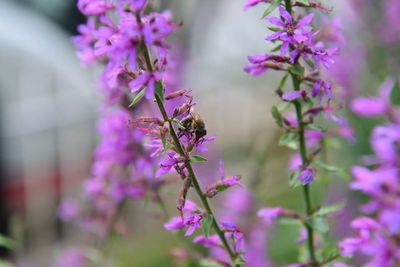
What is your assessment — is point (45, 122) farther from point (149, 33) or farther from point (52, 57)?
point (149, 33)

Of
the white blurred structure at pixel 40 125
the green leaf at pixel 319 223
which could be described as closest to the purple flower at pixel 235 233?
the green leaf at pixel 319 223

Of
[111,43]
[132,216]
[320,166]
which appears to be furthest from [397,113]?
[132,216]

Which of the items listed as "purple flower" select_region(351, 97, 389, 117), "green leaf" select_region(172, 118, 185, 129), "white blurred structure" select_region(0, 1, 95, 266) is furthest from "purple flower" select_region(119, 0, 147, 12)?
"white blurred structure" select_region(0, 1, 95, 266)

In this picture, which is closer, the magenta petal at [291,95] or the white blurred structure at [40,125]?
the magenta petal at [291,95]

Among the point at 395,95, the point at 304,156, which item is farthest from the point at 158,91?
the point at 395,95

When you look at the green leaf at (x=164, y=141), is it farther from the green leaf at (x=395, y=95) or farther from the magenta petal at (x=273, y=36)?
the green leaf at (x=395, y=95)
